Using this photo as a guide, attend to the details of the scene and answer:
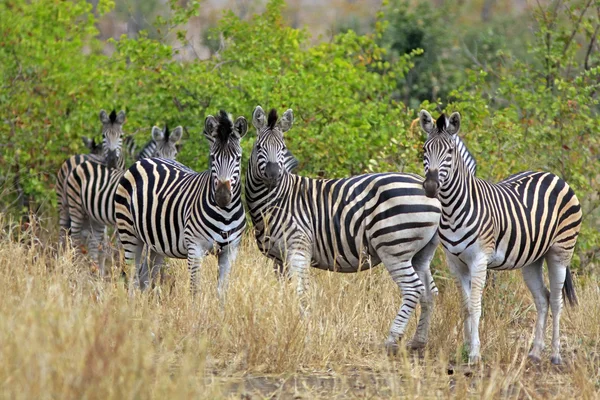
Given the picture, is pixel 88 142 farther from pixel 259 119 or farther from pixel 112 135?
pixel 259 119

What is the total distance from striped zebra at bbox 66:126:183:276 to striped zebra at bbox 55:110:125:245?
113 mm

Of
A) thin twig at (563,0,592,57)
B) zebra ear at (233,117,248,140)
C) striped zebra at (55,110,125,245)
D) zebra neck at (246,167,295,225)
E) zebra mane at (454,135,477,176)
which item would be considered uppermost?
thin twig at (563,0,592,57)

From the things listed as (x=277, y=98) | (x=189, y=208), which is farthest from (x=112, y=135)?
(x=189, y=208)

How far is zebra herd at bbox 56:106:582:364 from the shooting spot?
725cm

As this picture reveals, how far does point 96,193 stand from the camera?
12086mm

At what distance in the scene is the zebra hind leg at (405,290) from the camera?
301 inches

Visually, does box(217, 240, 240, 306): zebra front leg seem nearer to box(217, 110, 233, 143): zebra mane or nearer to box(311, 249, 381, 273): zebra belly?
box(311, 249, 381, 273): zebra belly

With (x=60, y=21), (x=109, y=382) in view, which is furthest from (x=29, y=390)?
(x=60, y=21)

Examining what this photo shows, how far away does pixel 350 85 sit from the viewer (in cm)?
1286

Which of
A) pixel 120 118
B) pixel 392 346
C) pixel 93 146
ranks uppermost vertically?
pixel 120 118

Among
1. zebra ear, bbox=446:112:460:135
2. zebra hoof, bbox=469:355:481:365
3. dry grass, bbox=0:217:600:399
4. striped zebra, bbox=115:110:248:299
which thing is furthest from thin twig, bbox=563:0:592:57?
zebra hoof, bbox=469:355:481:365

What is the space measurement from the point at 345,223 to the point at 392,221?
471 mm

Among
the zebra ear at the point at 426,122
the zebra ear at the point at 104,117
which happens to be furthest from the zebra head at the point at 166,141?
the zebra ear at the point at 426,122

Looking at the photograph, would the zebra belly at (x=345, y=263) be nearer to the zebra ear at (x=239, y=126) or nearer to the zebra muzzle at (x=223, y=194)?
the zebra muzzle at (x=223, y=194)
